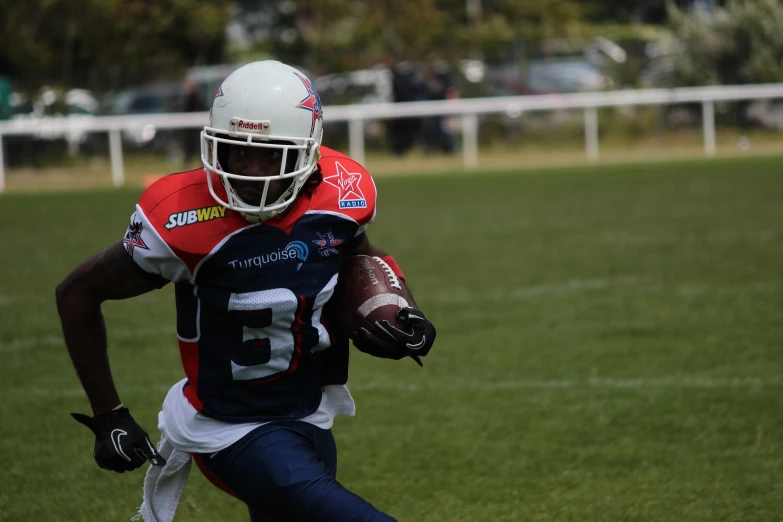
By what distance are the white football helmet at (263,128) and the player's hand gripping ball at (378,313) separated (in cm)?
38

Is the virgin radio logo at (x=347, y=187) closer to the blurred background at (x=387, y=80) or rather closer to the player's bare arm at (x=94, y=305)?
the player's bare arm at (x=94, y=305)

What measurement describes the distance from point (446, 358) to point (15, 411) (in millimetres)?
2457

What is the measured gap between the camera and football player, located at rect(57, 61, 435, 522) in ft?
9.37

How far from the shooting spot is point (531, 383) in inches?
231

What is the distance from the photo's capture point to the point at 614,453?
4.68 m

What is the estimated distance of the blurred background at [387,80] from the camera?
20203mm

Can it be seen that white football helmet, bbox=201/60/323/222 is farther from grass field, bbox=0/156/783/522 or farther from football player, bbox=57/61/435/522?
grass field, bbox=0/156/783/522

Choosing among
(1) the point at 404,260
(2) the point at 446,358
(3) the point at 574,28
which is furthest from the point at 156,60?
(2) the point at 446,358

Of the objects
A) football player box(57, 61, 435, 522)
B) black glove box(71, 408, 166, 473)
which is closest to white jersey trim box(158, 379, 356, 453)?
football player box(57, 61, 435, 522)

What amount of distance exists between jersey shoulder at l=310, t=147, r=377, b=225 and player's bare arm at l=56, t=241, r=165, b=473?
21.0 inches

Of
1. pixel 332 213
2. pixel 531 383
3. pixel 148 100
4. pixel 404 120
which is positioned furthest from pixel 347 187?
pixel 148 100

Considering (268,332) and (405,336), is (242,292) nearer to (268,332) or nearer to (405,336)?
(268,332)

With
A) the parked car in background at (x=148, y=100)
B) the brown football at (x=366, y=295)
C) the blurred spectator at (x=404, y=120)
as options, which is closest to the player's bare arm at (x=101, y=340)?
the brown football at (x=366, y=295)

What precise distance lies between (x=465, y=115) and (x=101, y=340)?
17.9 m
